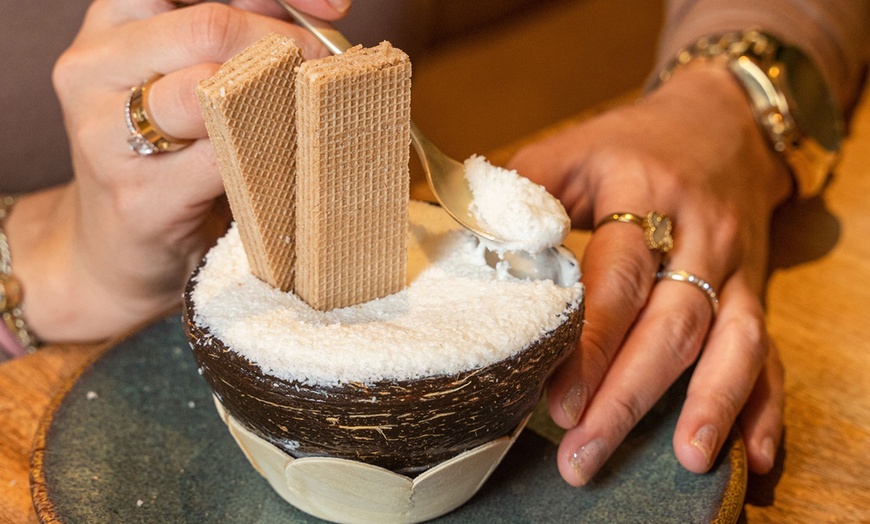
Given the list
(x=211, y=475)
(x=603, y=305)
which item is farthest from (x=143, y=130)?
(x=603, y=305)

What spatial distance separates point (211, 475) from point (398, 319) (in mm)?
224

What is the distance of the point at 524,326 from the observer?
0.53 metres

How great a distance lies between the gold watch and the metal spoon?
59 centimetres

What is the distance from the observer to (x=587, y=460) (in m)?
0.63

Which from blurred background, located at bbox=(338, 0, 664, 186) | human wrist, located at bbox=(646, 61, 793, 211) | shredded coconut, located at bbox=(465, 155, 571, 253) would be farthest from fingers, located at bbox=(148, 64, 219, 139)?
blurred background, located at bbox=(338, 0, 664, 186)

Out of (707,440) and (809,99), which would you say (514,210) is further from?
(809,99)

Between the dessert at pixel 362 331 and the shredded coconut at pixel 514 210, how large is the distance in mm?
27

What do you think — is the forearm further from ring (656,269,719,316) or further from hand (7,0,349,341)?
hand (7,0,349,341)

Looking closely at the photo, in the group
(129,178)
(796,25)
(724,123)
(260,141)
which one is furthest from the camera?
(796,25)

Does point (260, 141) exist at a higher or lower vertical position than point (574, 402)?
higher

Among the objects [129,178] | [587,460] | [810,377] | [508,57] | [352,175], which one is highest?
[352,175]

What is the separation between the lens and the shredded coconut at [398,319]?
50cm

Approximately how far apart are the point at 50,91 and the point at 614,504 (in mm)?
877

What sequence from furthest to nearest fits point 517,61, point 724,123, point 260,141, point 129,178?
point 517,61, point 724,123, point 129,178, point 260,141
